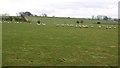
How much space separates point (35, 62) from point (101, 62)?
324 cm

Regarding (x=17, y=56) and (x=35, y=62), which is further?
(x=17, y=56)

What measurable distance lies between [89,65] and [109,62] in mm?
1449

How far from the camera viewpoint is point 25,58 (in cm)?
1330

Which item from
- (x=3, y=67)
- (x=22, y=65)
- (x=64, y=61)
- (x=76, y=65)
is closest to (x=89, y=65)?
(x=76, y=65)

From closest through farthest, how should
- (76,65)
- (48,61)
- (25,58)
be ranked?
(76,65)
(48,61)
(25,58)

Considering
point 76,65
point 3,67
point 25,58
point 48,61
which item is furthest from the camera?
point 25,58

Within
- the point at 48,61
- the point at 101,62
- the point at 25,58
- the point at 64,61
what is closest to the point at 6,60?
the point at 25,58

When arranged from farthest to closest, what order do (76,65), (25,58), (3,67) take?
(25,58), (76,65), (3,67)

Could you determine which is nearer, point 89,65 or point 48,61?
point 89,65

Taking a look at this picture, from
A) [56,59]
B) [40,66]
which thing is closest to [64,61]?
[56,59]

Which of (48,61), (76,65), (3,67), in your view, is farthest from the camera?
(48,61)

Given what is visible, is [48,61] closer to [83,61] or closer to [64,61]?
[64,61]

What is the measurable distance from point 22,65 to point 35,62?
0.90m

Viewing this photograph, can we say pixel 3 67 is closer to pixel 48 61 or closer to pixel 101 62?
pixel 48 61
